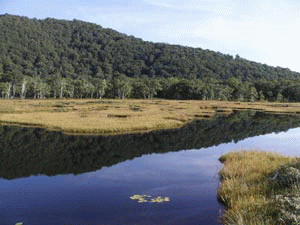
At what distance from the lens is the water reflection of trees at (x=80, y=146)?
24.4 meters

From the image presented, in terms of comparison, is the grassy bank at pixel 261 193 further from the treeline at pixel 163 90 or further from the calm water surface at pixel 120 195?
the treeline at pixel 163 90

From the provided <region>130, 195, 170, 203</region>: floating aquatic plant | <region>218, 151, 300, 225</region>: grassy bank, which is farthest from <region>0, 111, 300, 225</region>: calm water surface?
<region>218, 151, 300, 225</region>: grassy bank

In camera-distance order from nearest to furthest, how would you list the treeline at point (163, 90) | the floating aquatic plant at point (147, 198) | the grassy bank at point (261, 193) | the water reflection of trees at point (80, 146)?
the grassy bank at point (261, 193)
the floating aquatic plant at point (147, 198)
the water reflection of trees at point (80, 146)
the treeline at point (163, 90)

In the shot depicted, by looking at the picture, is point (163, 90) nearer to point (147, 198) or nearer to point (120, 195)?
point (120, 195)

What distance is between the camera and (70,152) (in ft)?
96.1

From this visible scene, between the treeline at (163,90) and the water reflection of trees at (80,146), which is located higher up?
the treeline at (163,90)

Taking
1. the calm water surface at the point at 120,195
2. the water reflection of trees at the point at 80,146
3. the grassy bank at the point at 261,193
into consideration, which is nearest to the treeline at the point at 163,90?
the water reflection of trees at the point at 80,146

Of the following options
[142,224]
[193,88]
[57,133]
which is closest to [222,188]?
[142,224]

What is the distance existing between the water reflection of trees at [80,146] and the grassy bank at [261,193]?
11304 millimetres

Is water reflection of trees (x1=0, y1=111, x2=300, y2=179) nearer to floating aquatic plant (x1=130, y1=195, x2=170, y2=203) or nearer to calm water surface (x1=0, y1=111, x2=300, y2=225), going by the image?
calm water surface (x1=0, y1=111, x2=300, y2=225)

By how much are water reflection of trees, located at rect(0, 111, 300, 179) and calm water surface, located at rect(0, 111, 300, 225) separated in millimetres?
1937

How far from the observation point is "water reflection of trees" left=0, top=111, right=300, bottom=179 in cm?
2442

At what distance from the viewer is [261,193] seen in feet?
49.3

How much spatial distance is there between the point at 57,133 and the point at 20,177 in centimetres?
1763
